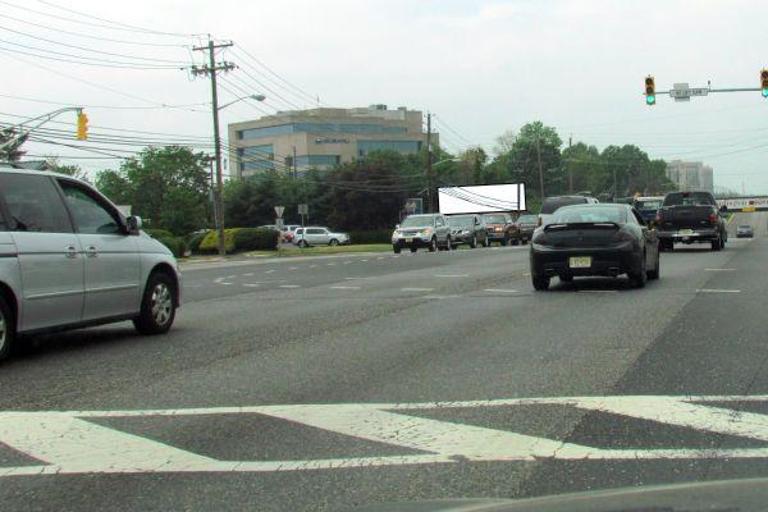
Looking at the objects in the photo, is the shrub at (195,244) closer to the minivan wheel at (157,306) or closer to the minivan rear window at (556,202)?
the minivan rear window at (556,202)

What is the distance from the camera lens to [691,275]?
1664 centimetres

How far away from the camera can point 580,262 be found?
13695mm

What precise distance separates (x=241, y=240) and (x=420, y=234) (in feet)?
61.2

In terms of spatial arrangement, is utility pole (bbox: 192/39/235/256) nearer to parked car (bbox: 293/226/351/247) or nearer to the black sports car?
parked car (bbox: 293/226/351/247)

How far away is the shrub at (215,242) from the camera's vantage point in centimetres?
5158

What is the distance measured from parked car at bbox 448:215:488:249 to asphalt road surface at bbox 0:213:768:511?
98.5ft

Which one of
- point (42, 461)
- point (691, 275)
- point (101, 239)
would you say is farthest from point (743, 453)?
point (691, 275)

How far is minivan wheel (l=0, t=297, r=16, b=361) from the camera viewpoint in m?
7.72

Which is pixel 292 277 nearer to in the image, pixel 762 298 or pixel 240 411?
pixel 762 298

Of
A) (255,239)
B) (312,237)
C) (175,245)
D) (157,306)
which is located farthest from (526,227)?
(157,306)

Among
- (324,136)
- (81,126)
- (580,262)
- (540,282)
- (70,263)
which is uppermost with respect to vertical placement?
(324,136)

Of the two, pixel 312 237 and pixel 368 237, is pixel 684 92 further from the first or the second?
pixel 368 237

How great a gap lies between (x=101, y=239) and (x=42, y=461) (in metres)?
4.60

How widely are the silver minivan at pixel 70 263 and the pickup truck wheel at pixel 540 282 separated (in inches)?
256
